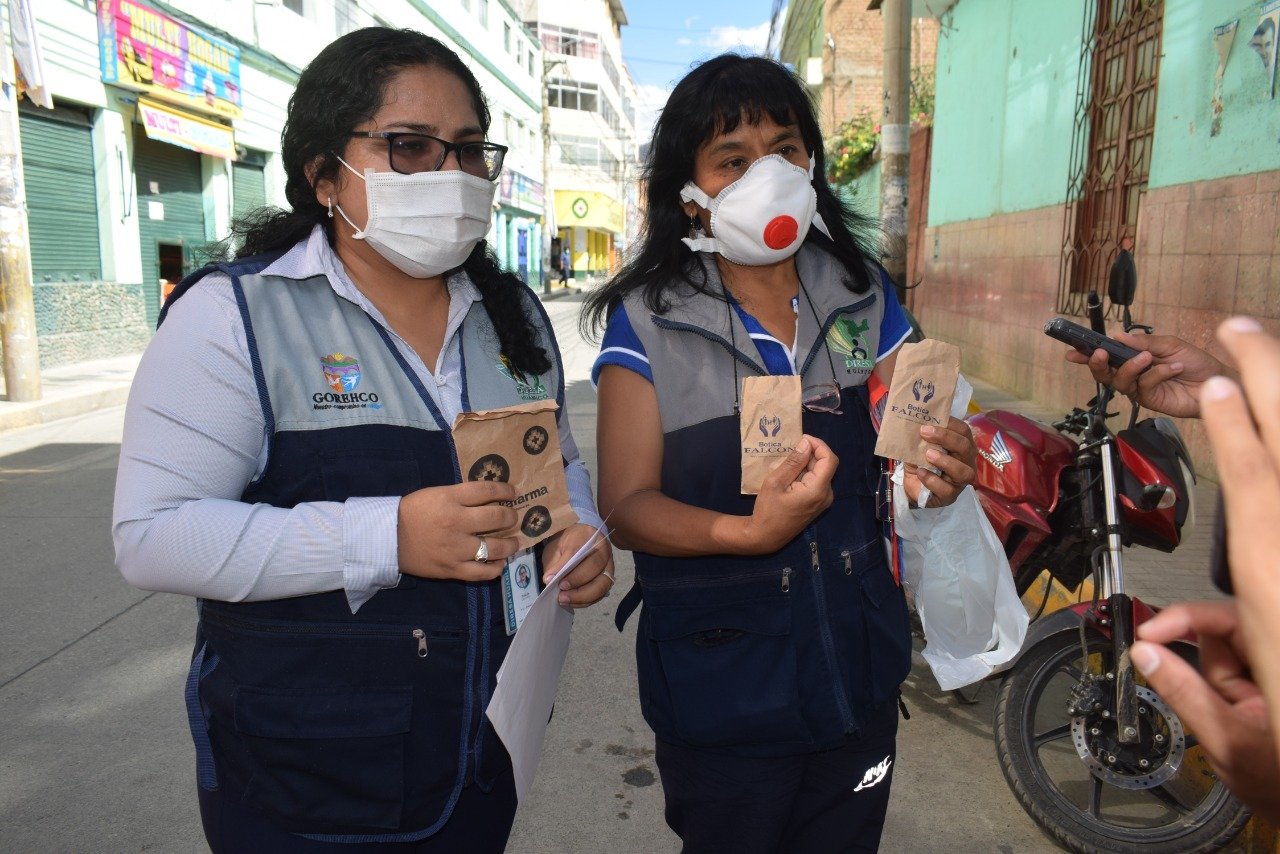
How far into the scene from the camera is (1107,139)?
7.70 m

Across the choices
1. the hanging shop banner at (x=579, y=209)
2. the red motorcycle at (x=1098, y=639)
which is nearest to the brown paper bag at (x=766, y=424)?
the red motorcycle at (x=1098, y=639)

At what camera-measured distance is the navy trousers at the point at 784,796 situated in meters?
1.81

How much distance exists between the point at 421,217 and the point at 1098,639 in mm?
2235

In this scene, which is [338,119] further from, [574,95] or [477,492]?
[574,95]

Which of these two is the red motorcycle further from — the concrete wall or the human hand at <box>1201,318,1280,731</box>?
the concrete wall

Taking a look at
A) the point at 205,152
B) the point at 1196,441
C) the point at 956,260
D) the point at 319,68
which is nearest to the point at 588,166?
the point at 205,152

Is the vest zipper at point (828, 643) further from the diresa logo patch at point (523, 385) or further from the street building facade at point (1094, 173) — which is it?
the street building facade at point (1094, 173)

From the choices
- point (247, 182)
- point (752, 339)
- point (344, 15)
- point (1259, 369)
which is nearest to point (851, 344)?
point (752, 339)

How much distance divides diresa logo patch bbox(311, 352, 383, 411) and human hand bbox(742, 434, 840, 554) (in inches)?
25.5

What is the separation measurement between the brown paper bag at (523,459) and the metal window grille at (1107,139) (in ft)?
22.2

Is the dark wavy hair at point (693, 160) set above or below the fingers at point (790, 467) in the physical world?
above

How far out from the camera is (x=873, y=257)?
7.02ft

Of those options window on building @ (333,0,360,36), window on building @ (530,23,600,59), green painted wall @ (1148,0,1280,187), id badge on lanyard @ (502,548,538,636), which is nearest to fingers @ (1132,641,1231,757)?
id badge on lanyard @ (502,548,538,636)

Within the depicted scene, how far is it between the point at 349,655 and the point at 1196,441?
5585 millimetres
